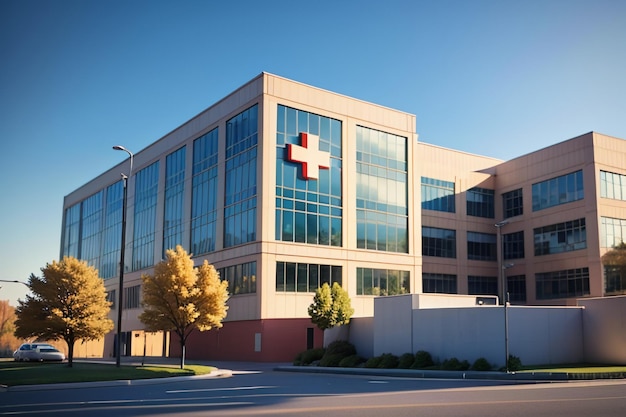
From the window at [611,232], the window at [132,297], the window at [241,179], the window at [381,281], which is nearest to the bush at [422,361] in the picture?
the window at [381,281]

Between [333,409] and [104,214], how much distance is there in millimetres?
70793

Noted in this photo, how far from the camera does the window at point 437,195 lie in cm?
6325

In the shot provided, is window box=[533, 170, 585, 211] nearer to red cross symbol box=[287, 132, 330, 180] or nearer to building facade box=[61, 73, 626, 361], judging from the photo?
building facade box=[61, 73, 626, 361]

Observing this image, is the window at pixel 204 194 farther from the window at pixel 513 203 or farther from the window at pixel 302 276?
the window at pixel 513 203

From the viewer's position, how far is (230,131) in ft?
178

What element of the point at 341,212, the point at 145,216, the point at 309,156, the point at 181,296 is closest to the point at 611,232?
the point at 341,212

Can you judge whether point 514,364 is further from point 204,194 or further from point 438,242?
point 204,194

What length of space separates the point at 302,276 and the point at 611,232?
27.4 meters

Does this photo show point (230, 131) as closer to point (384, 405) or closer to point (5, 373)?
point (5, 373)

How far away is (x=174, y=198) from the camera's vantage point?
2498 inches

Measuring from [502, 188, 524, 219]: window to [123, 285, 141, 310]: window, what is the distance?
39862 mm

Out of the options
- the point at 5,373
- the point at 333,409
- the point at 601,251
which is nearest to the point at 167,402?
the point at 333,409

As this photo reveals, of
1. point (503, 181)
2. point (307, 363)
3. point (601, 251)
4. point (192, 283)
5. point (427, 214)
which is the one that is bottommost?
point (307, 363)

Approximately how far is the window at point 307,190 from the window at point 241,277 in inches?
139
